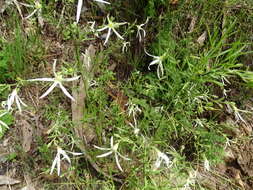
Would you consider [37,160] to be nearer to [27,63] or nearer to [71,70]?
[27,63]

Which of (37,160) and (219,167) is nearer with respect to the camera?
(37,160)

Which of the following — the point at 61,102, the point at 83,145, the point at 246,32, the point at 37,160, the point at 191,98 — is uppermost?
the point at 246,32

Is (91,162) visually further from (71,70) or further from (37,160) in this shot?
(71,70)

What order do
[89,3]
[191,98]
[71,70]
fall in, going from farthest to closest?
1. [89,3]
2. [191,98]
3. [71,70]

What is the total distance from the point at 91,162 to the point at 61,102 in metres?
0.47

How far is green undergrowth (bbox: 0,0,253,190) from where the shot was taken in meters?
1.84

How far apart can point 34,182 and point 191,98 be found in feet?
3.69

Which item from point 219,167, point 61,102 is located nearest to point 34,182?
point 61,102

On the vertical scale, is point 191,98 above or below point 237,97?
above

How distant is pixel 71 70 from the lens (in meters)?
1.21

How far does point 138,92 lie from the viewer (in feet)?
7.05

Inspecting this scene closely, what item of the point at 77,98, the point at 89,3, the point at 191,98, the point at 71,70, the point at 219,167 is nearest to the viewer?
the point at 71,70

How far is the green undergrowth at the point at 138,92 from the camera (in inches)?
72.6

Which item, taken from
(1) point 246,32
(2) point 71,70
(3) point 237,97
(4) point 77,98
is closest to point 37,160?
(4) point 77,98
